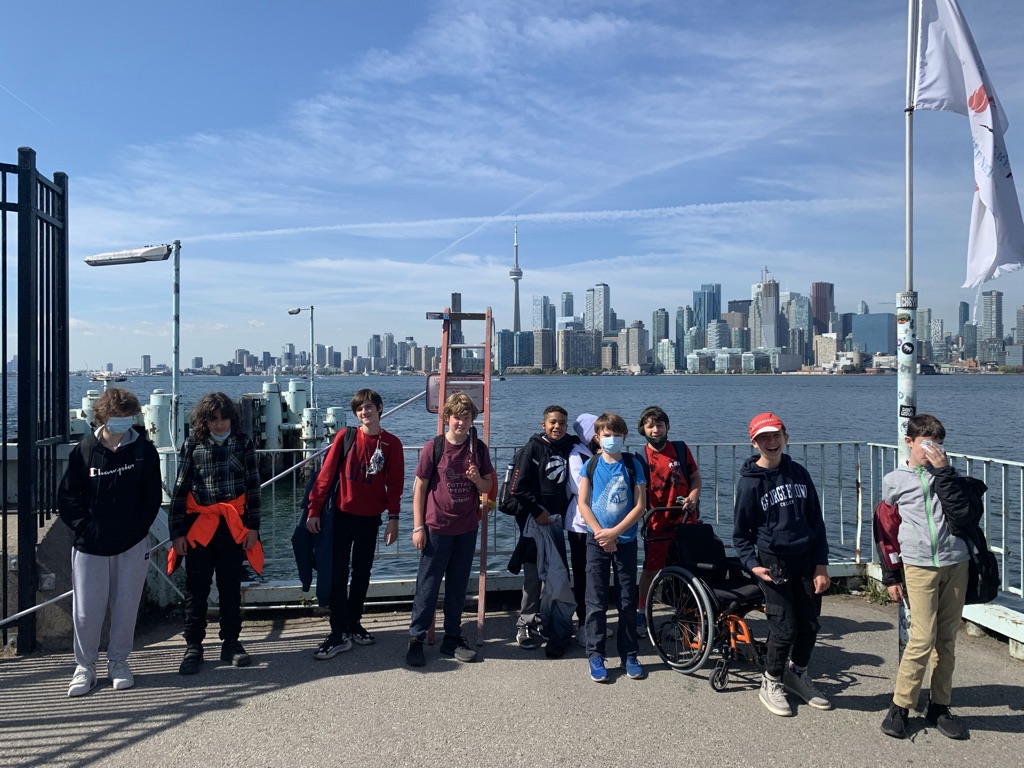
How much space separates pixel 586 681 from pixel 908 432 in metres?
2.48

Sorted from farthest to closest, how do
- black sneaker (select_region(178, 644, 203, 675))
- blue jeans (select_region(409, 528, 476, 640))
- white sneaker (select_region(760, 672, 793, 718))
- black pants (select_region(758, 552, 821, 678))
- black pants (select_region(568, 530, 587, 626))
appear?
black pants (select_region(568, 530, 587, 626)) → blue jeans (select_region(409, 528, 476, 640)) → black sneaker (select_region(178, 644, 203, 675)) → black pants (select_region(758, 552, 821, 678)) → white sneaker (select_region(760, 672, 793, 718))

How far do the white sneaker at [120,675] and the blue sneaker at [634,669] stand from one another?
315 centimetres

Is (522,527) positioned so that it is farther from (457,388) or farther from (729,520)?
(729,520)

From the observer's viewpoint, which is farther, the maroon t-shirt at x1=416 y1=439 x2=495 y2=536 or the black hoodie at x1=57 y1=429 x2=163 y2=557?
the maroon t-shirt at x1=416 y1=439 x2=495 y2=536

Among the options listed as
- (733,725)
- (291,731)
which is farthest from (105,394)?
(733,725)

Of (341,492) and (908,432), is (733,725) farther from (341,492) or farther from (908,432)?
(341,492)

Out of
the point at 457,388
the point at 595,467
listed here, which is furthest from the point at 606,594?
the point at 457,388

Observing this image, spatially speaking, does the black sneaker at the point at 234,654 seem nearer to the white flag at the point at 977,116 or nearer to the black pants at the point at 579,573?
the black pants at the point at 579,573

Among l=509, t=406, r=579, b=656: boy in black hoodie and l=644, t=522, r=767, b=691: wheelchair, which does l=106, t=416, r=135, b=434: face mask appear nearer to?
l=509, t=406, r=579, b=656: boy in black hoodie

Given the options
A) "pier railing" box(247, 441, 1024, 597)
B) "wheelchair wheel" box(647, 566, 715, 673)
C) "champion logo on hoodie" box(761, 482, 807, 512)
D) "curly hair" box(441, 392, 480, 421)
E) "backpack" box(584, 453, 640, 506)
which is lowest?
"pier railing" box(247, 441, 1024, 597)

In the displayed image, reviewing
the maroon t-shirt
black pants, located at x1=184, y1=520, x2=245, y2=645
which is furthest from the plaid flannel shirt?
the maroon t-shirt

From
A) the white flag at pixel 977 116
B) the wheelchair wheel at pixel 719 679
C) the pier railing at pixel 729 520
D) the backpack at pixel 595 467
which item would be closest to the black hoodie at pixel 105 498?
the pier railing at pixel 729 520

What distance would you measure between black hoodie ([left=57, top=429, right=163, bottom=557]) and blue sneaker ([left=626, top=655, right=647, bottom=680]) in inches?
128

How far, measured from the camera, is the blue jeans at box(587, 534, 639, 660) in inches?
196
